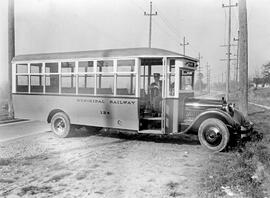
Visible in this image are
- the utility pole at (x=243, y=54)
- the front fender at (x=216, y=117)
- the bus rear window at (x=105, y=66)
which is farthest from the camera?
the utility pole at (x=243, y=54)

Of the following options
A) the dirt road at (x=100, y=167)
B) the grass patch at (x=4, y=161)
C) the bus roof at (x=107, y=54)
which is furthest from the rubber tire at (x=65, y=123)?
the grass patch at (x=4, y=161)

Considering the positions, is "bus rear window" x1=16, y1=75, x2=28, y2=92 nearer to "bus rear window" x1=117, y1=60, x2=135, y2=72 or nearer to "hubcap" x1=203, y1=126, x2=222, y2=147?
"bus rear window" x1=117, y1=60, x2=135, y2=72

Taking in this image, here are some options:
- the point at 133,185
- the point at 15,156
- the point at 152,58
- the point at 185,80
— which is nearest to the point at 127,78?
the point at 152,58

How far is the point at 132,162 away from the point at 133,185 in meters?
1.54

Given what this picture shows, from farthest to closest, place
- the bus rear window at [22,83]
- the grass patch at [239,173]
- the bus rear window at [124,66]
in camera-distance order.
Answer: the bus rear window at [22,83] → the bus rear window at [124,66] → the grass patch at [239,173]

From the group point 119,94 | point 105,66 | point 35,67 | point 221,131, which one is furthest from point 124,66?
point 35,67

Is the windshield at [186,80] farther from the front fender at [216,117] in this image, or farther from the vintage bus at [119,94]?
the front fender at [216,117]

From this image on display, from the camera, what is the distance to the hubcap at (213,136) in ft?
26.2

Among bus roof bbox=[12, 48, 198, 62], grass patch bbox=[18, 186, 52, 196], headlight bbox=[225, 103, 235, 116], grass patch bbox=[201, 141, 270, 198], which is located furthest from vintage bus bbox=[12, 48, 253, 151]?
grass patch bbox=[18, 186, 52, 196]

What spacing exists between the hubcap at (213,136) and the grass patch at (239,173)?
53 centimetres

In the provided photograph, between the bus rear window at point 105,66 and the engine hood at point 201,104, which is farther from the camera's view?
the bus rear window at point 105,66

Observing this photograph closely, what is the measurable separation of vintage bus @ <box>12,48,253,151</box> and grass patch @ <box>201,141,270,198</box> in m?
0.75

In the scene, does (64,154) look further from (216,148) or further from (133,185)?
(216,148)

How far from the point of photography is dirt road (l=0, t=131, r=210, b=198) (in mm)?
5039
